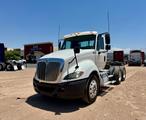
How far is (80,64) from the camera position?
22.8 ft

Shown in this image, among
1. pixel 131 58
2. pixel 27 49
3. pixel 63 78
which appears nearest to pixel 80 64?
pixel 63 78

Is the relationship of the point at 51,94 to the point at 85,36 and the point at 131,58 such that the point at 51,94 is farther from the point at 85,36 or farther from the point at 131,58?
the point at 131,58

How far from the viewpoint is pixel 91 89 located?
7.00m

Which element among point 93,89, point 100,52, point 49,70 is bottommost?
point 93,89

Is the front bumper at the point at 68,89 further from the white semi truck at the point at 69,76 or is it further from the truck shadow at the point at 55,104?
the truck shadow at the point at 55,104

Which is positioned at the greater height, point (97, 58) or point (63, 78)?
point (97, 58)

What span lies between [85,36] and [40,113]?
4.01m

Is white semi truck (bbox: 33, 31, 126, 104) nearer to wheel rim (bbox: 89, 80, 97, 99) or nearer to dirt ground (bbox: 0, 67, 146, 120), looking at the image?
wheel rim (bbox: 89, 80, 97, 99)

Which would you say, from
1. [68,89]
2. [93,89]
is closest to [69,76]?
[68,89]

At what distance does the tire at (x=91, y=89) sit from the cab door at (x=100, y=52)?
48.9 inches

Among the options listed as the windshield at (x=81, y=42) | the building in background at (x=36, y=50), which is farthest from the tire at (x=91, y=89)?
the building in background at (x=36, y=50)

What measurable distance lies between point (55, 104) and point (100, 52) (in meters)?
3.02

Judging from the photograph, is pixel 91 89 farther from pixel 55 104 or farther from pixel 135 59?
pixel 135 59

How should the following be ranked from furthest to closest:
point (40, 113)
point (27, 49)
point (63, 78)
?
1. point (27, 49)
2. point (63, 78)
3. point (40, 113)
